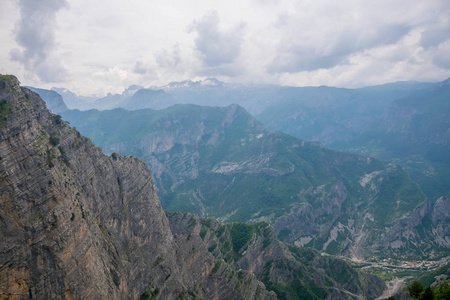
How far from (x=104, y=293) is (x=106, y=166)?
41.9 m

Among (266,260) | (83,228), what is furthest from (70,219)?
(266,260)

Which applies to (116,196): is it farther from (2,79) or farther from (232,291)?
(232,291)

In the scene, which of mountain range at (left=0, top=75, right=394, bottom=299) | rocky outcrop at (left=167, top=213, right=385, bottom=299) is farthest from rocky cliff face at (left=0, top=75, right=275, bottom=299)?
rocky outcrop at (left=167, top=213, right=385, bottom=299)

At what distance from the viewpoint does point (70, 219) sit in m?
58.0

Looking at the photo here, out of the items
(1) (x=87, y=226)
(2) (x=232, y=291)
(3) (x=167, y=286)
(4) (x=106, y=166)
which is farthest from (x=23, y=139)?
(2) (x=232, y=291)

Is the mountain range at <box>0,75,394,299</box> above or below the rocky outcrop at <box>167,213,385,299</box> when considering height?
above

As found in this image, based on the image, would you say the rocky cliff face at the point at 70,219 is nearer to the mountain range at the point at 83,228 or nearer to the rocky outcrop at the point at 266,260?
the mountain range at the point at 83,228

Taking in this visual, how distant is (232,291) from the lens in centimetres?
12162

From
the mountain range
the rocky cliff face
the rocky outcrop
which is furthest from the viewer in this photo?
the rocky outcrop

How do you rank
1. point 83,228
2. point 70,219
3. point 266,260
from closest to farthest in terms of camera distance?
point 70,219, point 83,228, point 266,260

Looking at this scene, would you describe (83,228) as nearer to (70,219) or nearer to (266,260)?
(70,219)

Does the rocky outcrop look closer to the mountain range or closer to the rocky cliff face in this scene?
the mountain range

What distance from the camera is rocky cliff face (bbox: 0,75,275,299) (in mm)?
49969

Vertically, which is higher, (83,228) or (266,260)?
(83,228)
